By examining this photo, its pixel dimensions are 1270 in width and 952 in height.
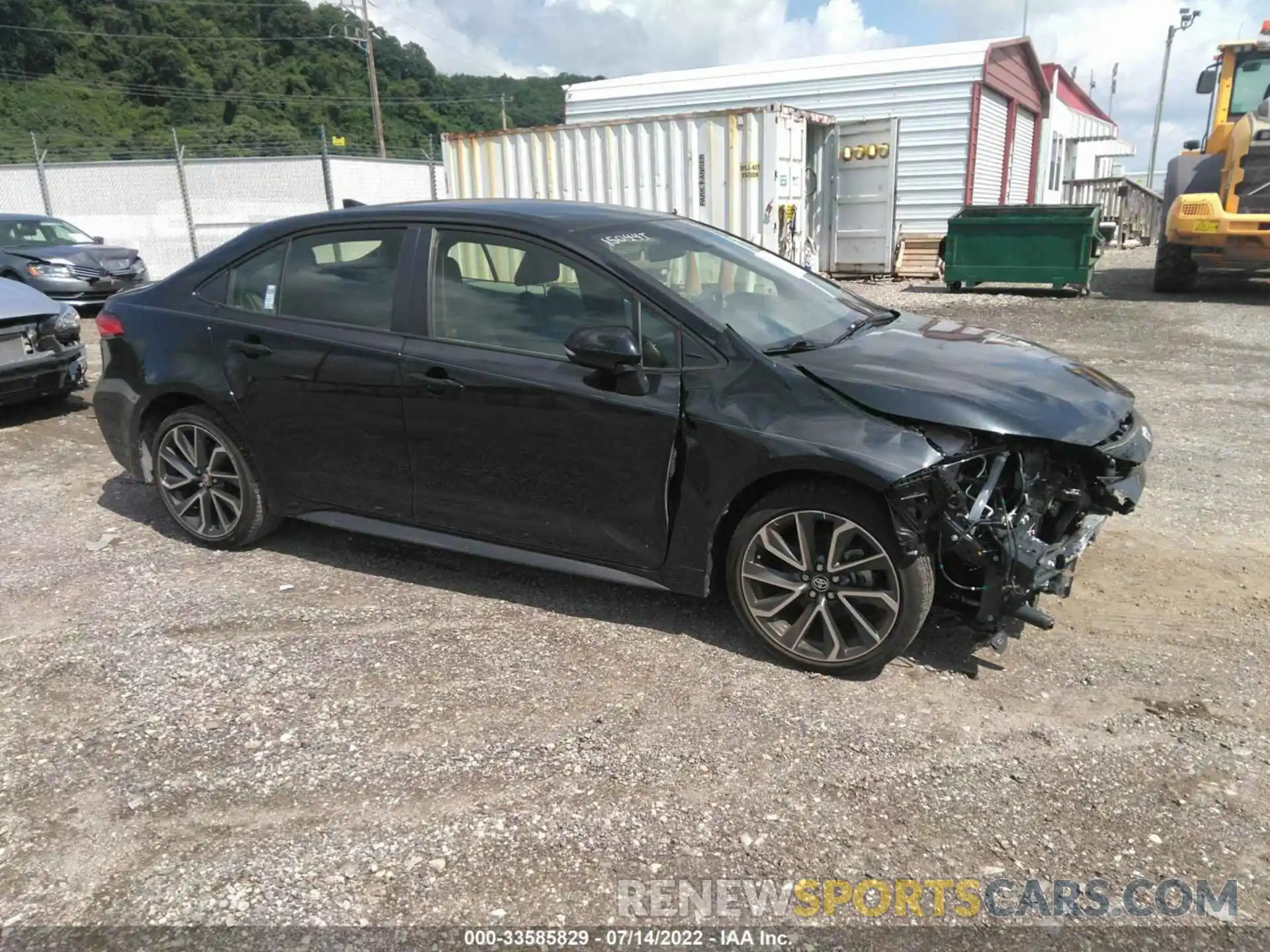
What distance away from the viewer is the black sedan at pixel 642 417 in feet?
10.7

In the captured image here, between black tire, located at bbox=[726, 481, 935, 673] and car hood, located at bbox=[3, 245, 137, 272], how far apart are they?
44.1 feet

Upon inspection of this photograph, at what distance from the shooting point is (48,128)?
45469 mm

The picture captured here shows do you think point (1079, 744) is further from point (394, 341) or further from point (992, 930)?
point (394, 341)

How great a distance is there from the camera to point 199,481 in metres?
4.73

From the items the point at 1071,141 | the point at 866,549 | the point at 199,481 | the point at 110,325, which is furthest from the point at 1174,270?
the point at 1071,141

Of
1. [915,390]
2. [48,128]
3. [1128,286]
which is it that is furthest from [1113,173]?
[48,128]

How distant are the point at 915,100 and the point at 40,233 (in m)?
15.5

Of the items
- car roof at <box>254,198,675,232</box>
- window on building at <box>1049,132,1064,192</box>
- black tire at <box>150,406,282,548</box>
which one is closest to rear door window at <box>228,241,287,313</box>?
car roof at <box>254,198,675,232</box>

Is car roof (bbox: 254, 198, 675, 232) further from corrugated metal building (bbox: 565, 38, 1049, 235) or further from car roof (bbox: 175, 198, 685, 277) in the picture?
corrugated metal building (bbox: 565, 38, 1049, 235)

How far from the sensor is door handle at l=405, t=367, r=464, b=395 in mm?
3865

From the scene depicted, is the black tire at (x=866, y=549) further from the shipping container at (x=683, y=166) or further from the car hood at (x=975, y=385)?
the shipping container at (x=683, y=166)

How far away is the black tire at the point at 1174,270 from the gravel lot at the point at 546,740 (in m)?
10.5

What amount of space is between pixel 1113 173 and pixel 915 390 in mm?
47886

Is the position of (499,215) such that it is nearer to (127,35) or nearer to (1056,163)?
(1056,163)
